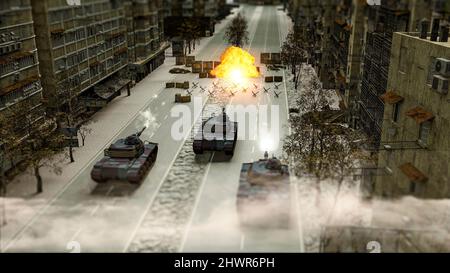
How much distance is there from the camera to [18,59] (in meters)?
37.3

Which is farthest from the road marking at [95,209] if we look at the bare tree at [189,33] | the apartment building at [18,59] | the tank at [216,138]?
the bare tree at [189,33]

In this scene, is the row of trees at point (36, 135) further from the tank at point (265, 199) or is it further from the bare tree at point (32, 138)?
the tank at point (265, 199)

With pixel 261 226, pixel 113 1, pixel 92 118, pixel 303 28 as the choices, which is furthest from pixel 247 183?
pixel 303 28

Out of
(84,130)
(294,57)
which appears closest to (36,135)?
(84,130)

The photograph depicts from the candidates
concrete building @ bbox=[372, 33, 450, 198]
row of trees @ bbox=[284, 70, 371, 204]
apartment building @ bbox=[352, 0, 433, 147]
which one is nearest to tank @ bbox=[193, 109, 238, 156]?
row of trees @ bbox=[284, 70, 371, 204]

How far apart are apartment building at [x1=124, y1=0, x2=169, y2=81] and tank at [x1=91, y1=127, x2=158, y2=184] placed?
3293 cm

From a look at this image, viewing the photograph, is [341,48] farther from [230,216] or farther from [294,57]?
[230,216]

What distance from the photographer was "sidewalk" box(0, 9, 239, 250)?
2291cm

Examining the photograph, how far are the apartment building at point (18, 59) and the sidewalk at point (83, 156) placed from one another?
5168mm

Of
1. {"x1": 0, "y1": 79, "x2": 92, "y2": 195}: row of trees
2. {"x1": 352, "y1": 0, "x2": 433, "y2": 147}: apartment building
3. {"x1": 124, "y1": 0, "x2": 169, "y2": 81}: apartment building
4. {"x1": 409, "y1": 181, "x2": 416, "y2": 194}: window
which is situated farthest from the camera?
{"x1": 124, "y1": 0, "x2": 169, "y2": 81}: apartment building

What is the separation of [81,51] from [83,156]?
15349 millimetres

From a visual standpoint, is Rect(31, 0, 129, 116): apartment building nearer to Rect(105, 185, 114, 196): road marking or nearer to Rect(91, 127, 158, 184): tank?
Rect(91, 127, 158, 184): tank

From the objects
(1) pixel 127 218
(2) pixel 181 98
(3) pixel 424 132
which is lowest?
(2) pixel 181 98
